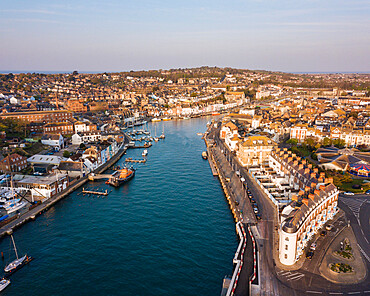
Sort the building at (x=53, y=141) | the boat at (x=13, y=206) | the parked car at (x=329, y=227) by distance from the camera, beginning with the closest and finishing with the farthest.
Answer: the parked car at (x=329, y=227) → the boat at (x=13, y=206) → the building at (x=53, y=141)

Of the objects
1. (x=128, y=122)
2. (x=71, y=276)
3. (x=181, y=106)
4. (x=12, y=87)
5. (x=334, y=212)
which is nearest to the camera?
(x=71, y=276)

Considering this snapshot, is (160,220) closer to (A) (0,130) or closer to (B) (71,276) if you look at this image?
(B) (71,276)

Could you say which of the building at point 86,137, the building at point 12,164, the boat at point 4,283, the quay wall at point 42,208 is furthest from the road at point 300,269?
the building at point 86,137

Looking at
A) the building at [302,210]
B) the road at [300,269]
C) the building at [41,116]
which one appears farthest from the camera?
the building at [41,116]

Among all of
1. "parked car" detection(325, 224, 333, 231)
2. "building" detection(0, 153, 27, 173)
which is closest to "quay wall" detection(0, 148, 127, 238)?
"building" detection(0, 153, 27, 173)

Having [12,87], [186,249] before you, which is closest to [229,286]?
[186,249]

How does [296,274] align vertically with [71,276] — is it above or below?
above

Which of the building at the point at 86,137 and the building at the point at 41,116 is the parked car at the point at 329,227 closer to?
the building at the point at 86,137
